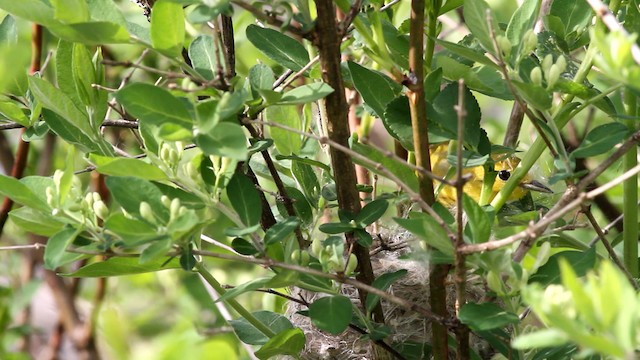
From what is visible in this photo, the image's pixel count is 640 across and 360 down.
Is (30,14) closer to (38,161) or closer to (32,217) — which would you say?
(32,217)

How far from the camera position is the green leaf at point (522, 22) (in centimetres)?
76

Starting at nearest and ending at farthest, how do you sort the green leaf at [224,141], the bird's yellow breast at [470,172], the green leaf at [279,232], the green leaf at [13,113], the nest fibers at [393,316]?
the green leaf at [224,141]
the green leaf at [279,232]
the green leaf at [13,113]
the nest fibers at [393,316]
the bird's yellow breast at [470,172]

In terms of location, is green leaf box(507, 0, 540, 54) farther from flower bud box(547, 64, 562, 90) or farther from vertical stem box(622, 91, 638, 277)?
vertical stem box(622, 91, 638, 277)

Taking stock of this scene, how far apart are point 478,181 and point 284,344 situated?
1.34ft

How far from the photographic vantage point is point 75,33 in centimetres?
66

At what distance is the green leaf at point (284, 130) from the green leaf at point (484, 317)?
262 mm

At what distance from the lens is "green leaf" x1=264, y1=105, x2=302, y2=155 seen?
88 cm

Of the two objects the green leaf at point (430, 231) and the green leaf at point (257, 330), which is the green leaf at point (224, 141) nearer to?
the green leaf at point (430, 231)

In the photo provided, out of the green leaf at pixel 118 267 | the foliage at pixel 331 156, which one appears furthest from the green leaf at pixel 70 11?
the green leaf at pixel 118 267

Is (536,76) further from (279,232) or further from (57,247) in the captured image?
(57,247)

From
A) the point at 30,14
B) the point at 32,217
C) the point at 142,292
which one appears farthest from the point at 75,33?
the point at 142,292

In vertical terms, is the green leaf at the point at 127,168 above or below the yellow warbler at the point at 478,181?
above

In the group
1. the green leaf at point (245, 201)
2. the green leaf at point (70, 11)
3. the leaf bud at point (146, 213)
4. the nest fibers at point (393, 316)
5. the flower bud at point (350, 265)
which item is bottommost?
the nest fibers at point (393, 316)

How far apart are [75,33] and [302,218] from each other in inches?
13.4
